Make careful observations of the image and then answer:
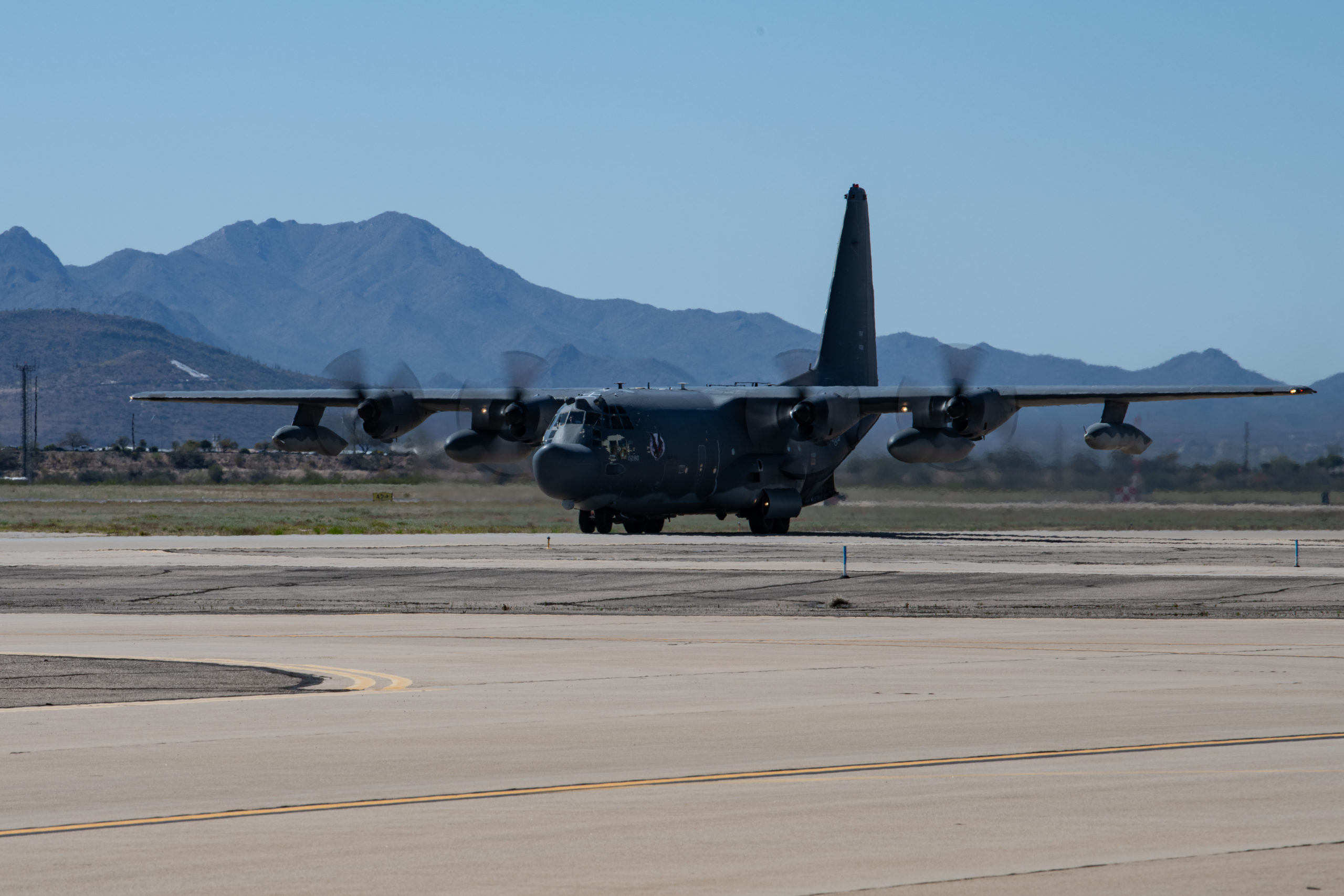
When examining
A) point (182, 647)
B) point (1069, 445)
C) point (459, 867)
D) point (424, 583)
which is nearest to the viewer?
point (459, 867)

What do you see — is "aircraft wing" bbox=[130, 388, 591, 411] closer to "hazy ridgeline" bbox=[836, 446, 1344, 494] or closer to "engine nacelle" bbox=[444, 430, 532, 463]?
"engine nacelle" bbox=[444, 430, 532, 463]

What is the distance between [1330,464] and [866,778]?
48.2 m

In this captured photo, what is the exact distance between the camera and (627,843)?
8.62 meters

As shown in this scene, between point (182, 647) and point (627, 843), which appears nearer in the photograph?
point (627, 843)

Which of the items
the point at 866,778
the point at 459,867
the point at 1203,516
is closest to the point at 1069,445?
the point at 1203,516

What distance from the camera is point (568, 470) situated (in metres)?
47.2

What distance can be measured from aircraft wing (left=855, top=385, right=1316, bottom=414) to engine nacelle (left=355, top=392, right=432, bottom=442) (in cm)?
1443

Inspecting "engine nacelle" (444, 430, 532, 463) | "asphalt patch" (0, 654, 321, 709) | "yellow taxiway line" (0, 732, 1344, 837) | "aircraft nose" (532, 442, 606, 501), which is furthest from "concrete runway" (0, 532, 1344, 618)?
"yellow taxiway line" (0, 732, 1344, 837)

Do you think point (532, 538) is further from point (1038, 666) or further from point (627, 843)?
point (627, 843)

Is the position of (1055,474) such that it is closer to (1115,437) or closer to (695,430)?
(1115,437)

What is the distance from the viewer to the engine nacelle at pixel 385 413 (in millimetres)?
54344

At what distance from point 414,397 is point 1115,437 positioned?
2196 centimetres

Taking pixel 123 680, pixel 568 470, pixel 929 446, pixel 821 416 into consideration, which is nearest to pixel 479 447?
pixel 568 470

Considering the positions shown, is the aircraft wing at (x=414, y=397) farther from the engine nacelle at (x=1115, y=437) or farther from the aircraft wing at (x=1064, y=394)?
the engine nacelle at (x=1115, y=437)
